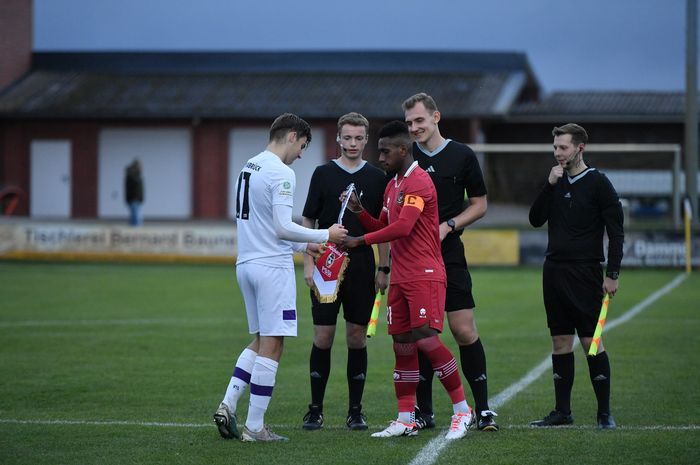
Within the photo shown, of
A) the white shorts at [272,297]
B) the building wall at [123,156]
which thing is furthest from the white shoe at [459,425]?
the building wall at [123,156]

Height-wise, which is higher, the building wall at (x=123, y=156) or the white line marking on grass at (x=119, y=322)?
the building wall at (x=123, y=156)

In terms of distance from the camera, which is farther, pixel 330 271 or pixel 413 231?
pixel 330 271

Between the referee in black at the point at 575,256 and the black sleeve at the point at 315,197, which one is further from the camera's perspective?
the black sleeve at the point at 315,197

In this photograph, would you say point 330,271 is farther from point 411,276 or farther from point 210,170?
point 210,170

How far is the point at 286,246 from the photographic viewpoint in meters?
8.01

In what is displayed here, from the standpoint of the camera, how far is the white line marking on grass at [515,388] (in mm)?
7324

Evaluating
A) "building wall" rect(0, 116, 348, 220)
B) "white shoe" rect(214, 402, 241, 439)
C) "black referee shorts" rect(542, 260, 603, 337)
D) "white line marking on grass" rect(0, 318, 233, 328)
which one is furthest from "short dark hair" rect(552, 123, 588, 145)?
"building wall" rect(0, 116, 348, 220)

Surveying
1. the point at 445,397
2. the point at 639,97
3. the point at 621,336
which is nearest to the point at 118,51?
the point at 639,97

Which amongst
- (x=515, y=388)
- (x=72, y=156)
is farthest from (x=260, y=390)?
(x=72, y=156)

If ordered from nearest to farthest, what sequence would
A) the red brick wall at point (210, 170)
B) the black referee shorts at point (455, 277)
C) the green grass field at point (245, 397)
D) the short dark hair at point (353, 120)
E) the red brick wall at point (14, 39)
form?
the green grass field at point (245, 397), the black referee shorts at point (455, 277), the short dark hair at point (353, 120), the red brick wall at point (210, 170), the red brick wall at point (14, 39)

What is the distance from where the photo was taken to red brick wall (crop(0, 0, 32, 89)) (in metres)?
41.8

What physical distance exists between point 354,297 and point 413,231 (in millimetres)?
936

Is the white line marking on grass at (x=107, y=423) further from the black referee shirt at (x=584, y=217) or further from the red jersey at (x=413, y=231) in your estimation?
the black referee shirt at (x=584, y=217)

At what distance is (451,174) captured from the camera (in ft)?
28.0
